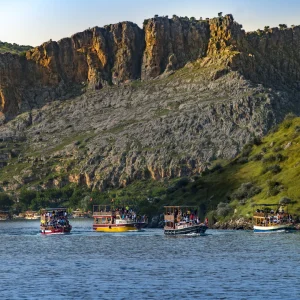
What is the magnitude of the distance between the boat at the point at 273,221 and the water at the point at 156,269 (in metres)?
14.9

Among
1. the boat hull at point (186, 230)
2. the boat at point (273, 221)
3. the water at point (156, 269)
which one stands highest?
the boat at point (273, 221)

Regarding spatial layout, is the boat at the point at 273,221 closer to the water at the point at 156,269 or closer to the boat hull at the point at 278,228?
the boat hull at the point at 278,228

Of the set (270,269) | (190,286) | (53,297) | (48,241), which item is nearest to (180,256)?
(270,269)

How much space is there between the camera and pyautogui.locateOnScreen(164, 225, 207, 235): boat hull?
190863 mm

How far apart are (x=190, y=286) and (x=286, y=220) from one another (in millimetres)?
97442

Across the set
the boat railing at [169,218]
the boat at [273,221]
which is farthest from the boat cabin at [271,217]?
the boat railing at [169,218]

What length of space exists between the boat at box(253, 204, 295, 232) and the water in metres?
14.9

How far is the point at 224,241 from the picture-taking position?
547 ft

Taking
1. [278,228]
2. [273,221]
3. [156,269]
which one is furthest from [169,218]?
[156,269]

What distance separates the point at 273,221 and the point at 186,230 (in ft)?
58.5

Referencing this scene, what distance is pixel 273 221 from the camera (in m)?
193

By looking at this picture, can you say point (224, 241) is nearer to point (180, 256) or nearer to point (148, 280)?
point (180, 256)

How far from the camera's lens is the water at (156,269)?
96.1 meters

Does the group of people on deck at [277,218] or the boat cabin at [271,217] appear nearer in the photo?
the group of people on deck at [277,218]
